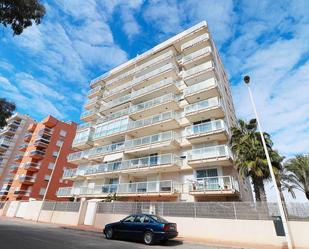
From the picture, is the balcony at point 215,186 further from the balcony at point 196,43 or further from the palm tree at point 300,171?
the balcony at point 196,43

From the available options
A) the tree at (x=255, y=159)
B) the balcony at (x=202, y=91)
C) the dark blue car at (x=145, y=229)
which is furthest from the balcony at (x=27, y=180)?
the tree at (x=255, y=159)

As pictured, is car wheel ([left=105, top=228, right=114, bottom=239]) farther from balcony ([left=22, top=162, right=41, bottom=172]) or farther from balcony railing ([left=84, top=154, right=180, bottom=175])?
balcony ([left=22, top=162, right=41, bottom=172])

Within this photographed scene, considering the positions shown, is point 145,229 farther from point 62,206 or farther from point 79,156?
point 79,156

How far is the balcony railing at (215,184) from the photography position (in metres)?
16.8

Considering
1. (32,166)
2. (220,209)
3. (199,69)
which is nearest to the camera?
(220,209)

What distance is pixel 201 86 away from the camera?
22.9 meters

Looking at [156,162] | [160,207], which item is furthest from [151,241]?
[156,162]

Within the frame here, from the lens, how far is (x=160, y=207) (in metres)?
15.9

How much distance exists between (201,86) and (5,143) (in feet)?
184

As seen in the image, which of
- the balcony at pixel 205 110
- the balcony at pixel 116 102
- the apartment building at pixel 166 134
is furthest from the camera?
the balcony at pixel 116 102

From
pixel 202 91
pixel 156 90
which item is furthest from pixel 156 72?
pixel 202 91

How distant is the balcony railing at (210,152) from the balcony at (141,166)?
2172 millimetres

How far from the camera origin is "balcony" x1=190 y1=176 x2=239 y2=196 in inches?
653

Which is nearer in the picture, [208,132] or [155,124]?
[208,132]
